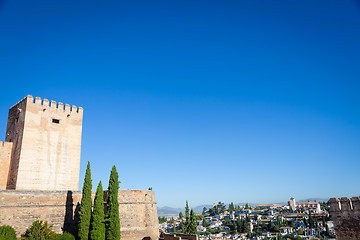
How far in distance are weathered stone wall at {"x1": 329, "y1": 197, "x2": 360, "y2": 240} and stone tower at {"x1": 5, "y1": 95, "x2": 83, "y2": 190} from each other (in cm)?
1588

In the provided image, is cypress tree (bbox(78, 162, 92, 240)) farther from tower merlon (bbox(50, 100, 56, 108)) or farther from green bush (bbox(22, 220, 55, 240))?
tower merlon (bbox(50, 100, 56, 108))

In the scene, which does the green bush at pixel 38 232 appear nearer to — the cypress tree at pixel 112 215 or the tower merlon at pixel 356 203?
the cypress tree at pixel 112 215

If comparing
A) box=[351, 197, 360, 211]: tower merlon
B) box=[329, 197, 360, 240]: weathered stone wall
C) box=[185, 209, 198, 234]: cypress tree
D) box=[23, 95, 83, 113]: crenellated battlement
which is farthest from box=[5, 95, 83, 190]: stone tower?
box=[351, 197, 360, 211]: tower merlon

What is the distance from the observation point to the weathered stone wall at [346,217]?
11172mm

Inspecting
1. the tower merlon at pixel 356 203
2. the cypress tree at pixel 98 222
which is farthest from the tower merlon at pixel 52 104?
the tower merlon at pixel 356 203

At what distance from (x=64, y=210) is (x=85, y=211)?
1520 millimetres

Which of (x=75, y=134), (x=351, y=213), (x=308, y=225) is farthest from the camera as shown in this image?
(x=308, y=225)

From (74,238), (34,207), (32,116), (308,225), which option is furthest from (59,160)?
(308,225)

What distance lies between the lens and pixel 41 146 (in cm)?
1872

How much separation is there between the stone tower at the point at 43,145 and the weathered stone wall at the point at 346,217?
1588 cm

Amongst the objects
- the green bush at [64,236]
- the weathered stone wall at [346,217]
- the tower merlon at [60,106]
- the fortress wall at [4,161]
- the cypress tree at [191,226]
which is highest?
the tower merlon at [60,106]

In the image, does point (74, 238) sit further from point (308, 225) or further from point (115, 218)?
point (308, 225)

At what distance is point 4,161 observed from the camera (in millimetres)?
18625

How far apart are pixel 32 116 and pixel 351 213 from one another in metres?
18.5
